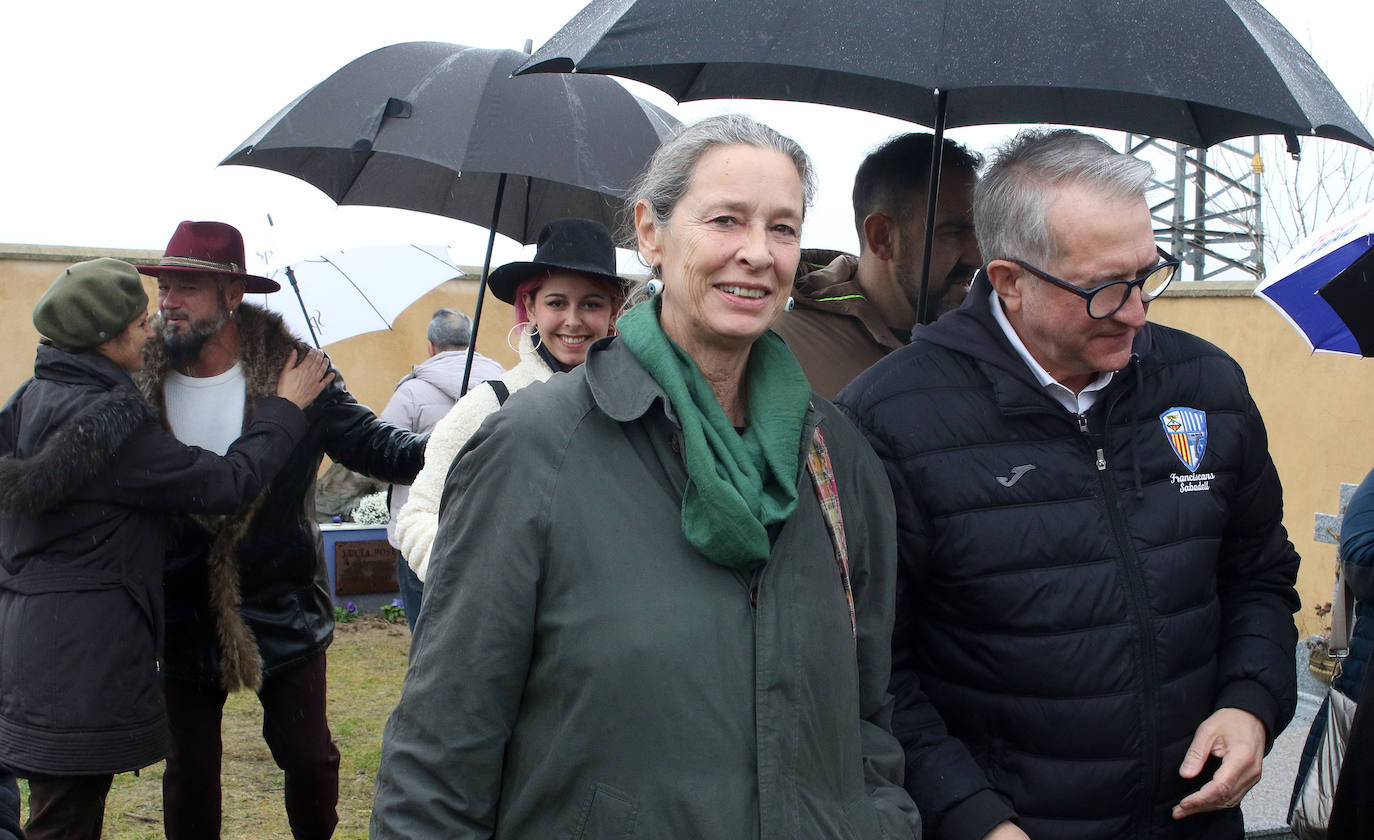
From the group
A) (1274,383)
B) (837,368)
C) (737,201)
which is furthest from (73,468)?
(1274,383)

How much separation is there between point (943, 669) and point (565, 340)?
1.73 meters

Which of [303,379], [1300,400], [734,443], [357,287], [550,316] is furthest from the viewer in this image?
[1300,400]

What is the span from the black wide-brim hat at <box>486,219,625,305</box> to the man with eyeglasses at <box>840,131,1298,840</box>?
4.60 ft

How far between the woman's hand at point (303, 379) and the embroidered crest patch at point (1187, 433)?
2583 millimetres

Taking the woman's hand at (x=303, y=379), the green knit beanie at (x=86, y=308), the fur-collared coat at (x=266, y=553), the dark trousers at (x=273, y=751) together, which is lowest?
the dark trousers at (x=273, y=751)

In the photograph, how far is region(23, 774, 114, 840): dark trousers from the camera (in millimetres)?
3260

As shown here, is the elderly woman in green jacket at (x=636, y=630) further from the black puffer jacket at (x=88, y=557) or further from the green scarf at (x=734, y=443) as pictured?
the black puffer jacket at (x=88, y=557)

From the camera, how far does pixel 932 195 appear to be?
276 centimetres

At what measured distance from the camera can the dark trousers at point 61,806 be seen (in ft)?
10.7

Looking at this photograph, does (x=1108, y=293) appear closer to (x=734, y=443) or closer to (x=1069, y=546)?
(x=1069, y=546)

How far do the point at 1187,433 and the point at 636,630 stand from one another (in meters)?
1.23

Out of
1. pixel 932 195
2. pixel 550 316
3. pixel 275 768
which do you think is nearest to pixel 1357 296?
pixel 932 195

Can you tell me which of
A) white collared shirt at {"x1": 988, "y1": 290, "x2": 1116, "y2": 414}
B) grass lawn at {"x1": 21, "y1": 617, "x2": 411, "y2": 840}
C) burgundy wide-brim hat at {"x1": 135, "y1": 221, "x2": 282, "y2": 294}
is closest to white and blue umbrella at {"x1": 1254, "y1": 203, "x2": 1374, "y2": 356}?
white collared shirt at {"x1": 988, "y1": 290, "x2": 1116, "y2": 414}

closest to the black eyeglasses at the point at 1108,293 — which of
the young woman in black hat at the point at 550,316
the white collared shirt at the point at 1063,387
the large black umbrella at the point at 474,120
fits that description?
the white collared shirt at the point at 1063,387
